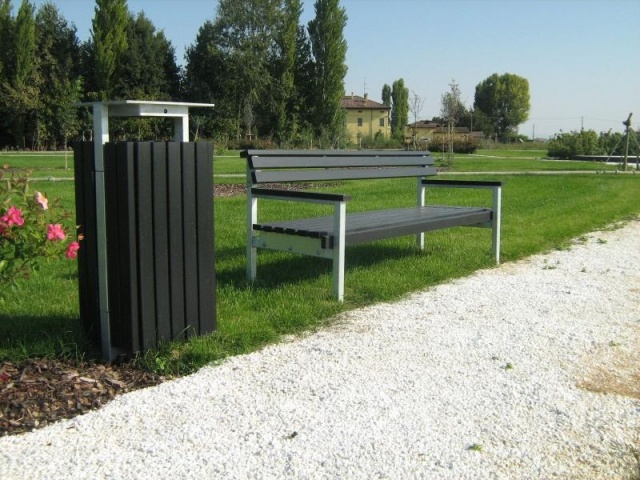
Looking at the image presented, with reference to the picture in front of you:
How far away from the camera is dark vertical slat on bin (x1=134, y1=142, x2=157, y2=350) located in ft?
12.1

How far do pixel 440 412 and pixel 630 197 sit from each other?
13.7 metres

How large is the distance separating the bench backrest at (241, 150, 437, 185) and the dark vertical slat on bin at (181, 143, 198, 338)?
155cm

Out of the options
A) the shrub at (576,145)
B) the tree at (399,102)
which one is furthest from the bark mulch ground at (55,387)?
the tree at (399,102)

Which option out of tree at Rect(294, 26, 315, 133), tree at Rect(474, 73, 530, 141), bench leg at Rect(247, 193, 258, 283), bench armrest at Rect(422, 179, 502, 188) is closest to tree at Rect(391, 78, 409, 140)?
tree at Rect(474, 73, 530, 141)

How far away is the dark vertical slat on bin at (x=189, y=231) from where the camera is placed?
12.9 ft

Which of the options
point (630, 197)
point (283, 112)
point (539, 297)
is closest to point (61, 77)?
point (283, 112)

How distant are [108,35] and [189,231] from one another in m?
44.5

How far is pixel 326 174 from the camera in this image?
20.1 feet

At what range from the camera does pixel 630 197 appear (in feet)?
50.6

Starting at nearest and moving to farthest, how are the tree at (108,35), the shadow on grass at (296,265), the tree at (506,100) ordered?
the shadow on grass at (296,265) → the tree at (108,35) → the tree at (506,100)

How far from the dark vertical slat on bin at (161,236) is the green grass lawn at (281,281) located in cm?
19

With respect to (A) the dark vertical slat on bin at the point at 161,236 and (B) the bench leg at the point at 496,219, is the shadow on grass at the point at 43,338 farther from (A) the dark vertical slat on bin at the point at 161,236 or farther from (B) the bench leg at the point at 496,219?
(B) the bench leg at the point at 496,219

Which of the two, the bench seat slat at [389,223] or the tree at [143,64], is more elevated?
the tree at [143,64]

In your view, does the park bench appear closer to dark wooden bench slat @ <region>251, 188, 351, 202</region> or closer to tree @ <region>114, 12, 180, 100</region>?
dark wooden bench slat @ <region>251, 188, 351, 202</region>
